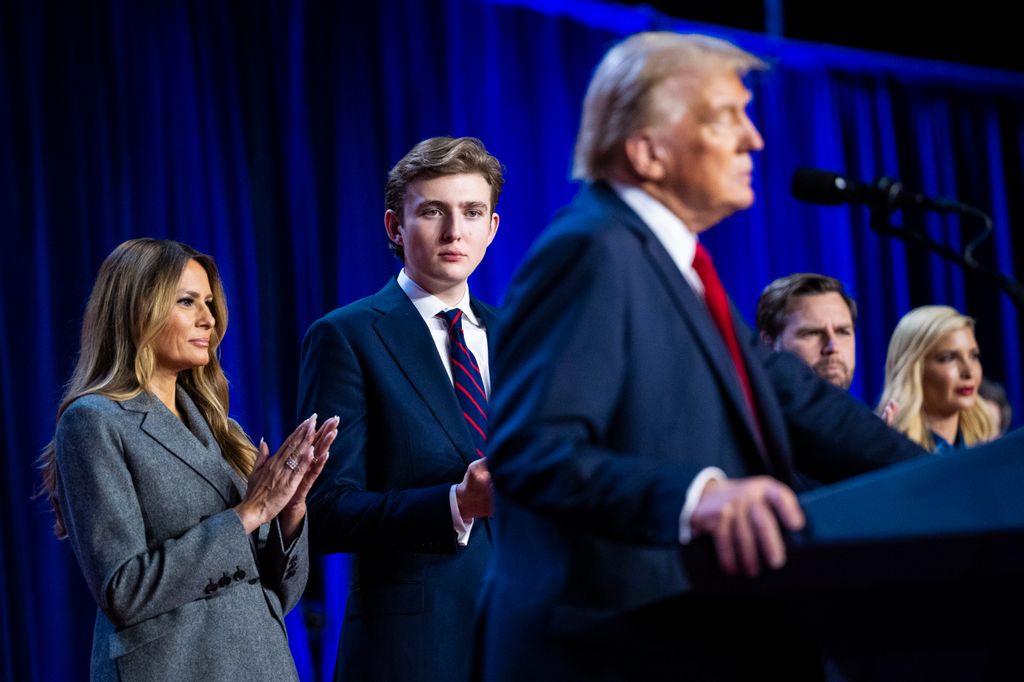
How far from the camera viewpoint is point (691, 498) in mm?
1146

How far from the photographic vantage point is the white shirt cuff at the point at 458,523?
89.5 inches

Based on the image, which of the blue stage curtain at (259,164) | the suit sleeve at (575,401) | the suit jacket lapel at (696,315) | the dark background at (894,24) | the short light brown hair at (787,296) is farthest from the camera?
the dark background at (894,24)

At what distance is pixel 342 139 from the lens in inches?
178

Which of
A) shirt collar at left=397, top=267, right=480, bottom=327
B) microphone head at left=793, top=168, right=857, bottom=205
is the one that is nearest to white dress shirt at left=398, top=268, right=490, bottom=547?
shirt collar at left=397, top=267, right=480, bottom=327

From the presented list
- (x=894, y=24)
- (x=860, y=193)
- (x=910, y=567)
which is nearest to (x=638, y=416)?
(x=910, y=567)

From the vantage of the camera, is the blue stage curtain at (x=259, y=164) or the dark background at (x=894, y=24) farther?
the dark background at (x=894, y=24)

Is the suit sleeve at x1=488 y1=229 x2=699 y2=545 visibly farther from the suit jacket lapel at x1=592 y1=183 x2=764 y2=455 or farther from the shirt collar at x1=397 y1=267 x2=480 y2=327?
the shirt collar at x1=397 y1=267 x2=480 y2=327

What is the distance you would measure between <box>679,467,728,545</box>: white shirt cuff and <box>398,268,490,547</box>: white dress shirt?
144 centimetres

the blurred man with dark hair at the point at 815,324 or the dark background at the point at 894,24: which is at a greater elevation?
the dark background at the point at 894,24

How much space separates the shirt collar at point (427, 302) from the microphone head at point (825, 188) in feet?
3.32

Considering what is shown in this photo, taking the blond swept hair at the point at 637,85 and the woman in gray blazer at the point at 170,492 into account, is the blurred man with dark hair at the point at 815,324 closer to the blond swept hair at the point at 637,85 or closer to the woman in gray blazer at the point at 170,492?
the woman in gray blazer at the point at 170,492

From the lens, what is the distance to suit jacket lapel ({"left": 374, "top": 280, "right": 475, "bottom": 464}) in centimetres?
248

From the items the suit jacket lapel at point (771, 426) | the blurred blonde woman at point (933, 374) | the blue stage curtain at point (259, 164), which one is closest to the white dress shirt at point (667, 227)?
the suit jacket lapel at point (771, 426)

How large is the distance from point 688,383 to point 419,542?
1.10 m
